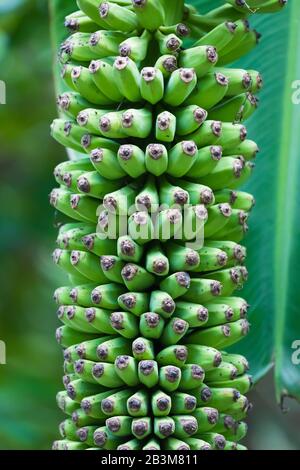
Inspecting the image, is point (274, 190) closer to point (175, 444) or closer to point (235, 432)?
point (235, 432)

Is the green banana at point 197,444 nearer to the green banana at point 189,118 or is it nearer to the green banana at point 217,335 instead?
the green banana at point 217,335

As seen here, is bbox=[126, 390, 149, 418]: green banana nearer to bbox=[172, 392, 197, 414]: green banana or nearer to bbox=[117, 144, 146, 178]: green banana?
bbox=[172, 392, 197, 414]: green banana

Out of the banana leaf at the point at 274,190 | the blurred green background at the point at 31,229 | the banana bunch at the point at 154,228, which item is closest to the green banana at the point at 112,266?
the banana bunch at the point at 154,228

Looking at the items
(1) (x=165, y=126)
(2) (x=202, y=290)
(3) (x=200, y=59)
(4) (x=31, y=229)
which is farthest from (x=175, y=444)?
(4) (x=31, y=229)

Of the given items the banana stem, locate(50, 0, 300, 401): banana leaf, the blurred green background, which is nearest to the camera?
the banana stem

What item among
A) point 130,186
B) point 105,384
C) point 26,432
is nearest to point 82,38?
point 130,186

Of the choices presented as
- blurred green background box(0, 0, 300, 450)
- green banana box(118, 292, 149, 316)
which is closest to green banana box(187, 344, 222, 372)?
green banana box(118, 292, 149, 316)
